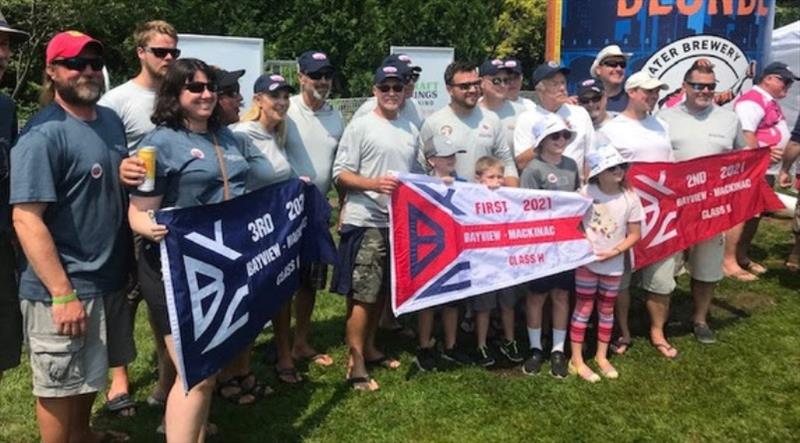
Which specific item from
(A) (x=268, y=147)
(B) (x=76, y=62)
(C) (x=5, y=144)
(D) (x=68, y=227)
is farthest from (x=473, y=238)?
(C) (x=5, y=144)

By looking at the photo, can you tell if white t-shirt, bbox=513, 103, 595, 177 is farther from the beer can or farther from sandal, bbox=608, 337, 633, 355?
the beer can

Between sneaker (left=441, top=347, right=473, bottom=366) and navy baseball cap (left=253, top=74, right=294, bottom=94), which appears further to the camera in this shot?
sneaker (left=441, top=347, right=473, bottom=366)

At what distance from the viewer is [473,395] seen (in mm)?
4852

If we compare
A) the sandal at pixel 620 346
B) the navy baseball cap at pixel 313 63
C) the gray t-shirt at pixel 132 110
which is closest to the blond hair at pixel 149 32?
the gray t-shirt at pixel 132 110

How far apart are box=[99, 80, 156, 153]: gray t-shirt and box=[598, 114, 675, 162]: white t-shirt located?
10.8ft

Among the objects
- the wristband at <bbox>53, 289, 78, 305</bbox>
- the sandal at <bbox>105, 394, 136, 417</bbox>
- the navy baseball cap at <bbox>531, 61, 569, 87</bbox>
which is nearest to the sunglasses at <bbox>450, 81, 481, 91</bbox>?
the navy baseball cap at <bbox>531, 61, 569, 87</bbox>

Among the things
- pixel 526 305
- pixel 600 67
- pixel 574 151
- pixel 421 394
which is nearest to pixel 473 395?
pixel 421 394

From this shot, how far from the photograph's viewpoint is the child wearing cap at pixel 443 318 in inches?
191

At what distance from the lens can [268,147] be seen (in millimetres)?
4590

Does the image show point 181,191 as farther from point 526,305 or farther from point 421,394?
point 526,305

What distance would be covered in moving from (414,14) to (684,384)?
17.3m

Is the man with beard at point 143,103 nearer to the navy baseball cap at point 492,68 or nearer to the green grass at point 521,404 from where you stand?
the green grass at point 521,404

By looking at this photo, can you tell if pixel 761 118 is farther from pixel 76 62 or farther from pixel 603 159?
pixel 76 62

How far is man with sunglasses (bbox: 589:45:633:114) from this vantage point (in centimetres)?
598
